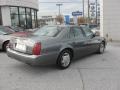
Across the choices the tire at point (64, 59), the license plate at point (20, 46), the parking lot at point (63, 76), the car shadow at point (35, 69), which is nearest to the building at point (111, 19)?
the parking lot at point (63, 76)

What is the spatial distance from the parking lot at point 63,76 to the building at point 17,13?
13.8m

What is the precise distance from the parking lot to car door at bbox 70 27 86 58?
1.40ft

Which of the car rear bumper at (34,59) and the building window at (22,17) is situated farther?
the building window at (22,17)

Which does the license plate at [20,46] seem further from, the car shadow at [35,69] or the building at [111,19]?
the building at [111,19]

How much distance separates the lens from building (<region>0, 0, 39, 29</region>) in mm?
18797

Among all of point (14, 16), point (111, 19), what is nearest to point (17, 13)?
point (14, 16)

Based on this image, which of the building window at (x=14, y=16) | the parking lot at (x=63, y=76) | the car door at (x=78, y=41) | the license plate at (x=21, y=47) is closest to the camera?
the parking lot at (x=63, y=76)

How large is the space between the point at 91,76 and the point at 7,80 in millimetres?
2343

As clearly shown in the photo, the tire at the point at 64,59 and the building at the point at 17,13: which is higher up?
the building at the point at 17,13

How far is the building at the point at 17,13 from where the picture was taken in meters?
18.8

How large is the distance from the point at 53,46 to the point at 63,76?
→ 93 cm

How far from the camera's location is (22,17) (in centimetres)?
2109

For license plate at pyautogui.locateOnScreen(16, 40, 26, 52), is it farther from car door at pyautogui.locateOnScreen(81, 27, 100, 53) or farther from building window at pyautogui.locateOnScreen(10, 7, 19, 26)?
building window at pyautogui.locateOnScreen(10, 7, 19, 26)

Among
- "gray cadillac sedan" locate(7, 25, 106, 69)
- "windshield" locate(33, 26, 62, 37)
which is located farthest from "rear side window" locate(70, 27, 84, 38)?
"windshield" locate(33, 26, 62, 37)
